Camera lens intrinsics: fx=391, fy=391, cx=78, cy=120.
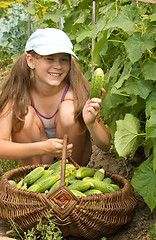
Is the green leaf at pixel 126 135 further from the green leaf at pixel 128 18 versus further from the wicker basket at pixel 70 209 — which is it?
the green leaf at pixel 128 18

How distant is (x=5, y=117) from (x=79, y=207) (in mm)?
1031

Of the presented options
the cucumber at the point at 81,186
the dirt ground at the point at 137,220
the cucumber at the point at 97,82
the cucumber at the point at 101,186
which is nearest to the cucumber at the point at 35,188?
the cucumber at the point at 81,186

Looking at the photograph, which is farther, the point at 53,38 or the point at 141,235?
the point at 53,38

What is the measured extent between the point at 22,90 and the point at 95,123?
678 millimetres

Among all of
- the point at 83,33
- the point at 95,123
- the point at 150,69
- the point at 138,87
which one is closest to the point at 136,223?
the point at 95,123

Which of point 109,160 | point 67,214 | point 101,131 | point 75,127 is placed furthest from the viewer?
point 109,160

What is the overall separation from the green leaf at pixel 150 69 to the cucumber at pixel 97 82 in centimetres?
30

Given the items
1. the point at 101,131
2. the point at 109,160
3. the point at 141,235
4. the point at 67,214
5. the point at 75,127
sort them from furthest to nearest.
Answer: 1. the point at 109,160
2. the point at 75,127
3. the point at 101,131
4. the point at 141,235
5. the point at 67,214

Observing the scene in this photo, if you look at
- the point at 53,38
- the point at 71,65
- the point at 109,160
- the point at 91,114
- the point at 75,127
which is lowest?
the point at 109,160

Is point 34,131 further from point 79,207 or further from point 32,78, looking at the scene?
point 79,207

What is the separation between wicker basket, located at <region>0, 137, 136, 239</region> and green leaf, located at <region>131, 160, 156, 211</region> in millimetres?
72

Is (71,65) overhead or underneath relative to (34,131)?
overhead

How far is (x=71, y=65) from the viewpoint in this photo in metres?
3.08

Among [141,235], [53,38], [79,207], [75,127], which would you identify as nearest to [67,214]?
[79,207]
